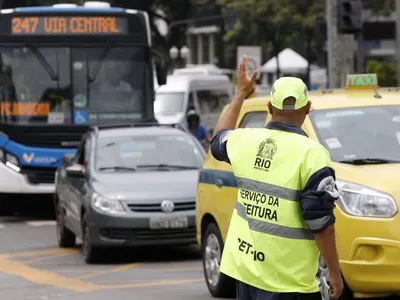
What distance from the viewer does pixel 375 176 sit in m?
8.42

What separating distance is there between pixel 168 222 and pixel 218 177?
2989 millimetres

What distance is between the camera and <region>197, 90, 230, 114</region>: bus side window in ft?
107

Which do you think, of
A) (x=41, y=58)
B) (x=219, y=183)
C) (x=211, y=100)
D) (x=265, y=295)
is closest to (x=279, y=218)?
(x=265, y=295)

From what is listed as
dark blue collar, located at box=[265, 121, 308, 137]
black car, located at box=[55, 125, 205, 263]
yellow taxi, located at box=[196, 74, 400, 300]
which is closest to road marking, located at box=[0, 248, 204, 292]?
black car, located at box=[55, 125, 205, 263]

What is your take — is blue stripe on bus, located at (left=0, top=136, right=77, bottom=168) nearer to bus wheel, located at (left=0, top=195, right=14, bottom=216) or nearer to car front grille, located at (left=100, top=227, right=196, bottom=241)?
bus wheel, located at (left=0, top=195, right=14, bottom=216)

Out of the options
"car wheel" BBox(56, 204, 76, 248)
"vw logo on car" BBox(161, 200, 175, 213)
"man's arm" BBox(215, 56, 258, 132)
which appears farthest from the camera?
"car wheel" BBox(56, 204, 76, 248)

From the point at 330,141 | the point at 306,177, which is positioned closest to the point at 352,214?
the point at 330,141

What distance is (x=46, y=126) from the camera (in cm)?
1864

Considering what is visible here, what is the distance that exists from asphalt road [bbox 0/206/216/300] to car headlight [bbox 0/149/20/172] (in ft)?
7.57

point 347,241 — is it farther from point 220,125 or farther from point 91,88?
point 91,88

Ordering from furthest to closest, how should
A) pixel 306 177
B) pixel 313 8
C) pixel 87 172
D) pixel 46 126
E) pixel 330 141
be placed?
pixel 313 8
pixel 46 126
pixel 87 172
pixel 330 141
pixel 306 177

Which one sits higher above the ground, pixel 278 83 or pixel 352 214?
pixel 278 83

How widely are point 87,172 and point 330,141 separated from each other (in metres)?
5.13

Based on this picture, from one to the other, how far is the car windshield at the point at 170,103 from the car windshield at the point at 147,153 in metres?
17.1
